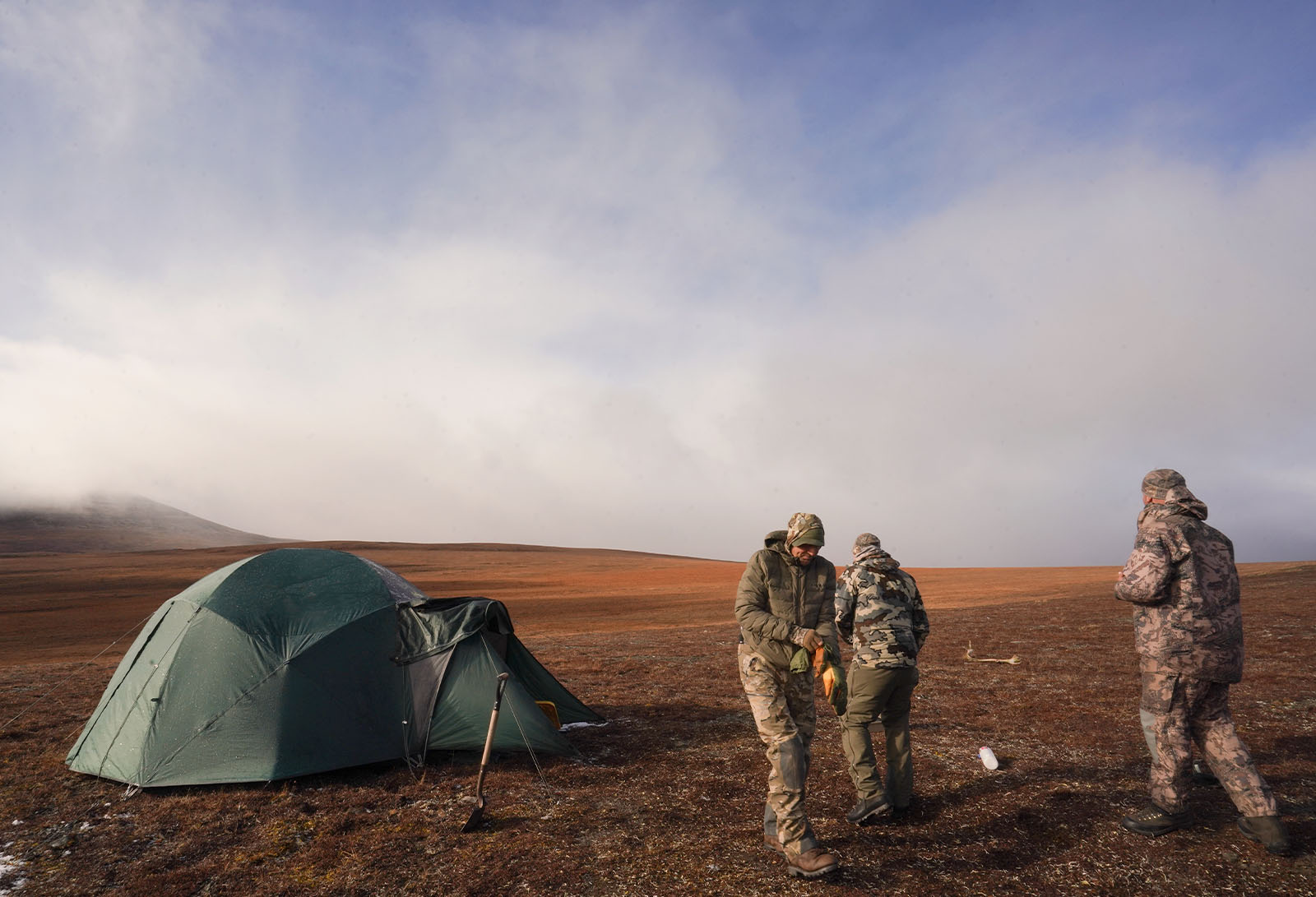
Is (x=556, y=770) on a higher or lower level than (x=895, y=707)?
lower

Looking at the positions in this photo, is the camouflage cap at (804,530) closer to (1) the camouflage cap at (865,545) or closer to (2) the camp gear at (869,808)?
(1) the camouflage cap at (865,545)

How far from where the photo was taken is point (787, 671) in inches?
222

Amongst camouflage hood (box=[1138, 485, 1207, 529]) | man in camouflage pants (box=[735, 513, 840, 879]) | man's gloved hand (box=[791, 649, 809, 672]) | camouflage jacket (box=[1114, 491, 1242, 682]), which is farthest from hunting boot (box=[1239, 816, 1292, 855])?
man's gloved hand (box=[791, 649, 809, 672])

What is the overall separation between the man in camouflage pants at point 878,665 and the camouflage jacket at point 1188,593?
1676 millimetres

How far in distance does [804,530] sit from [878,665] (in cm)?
140

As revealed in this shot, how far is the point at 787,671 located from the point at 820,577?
787 mm

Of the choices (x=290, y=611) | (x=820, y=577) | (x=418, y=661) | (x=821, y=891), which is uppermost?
(x=820, y=577)

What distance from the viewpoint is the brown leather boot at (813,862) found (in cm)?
506

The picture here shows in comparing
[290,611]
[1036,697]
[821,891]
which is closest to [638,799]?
[821,891]

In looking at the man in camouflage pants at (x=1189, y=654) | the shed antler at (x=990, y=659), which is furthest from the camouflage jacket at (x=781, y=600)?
the shed antler at (x=990, y=659)

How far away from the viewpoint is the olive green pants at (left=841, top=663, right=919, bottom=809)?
6043mm

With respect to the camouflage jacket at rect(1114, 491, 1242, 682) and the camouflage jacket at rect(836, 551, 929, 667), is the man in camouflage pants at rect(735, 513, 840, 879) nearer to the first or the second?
the camouflage jacket at rect(836, 551, 929, 667)

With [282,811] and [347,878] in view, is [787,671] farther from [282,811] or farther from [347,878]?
[282,811]

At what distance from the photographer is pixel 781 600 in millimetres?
5691
